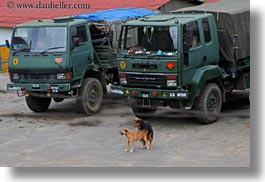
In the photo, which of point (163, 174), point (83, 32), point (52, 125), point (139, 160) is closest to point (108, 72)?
point (83, 32)

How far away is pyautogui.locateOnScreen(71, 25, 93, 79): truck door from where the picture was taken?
41.2 ft

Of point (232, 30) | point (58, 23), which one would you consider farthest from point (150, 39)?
point (58, 23)

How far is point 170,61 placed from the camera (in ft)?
35.3

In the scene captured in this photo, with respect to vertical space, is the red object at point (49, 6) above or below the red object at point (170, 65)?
above

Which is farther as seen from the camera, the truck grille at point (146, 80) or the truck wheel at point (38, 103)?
the truck wheel at point (38, 103)

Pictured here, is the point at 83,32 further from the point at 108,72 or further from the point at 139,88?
the point at 139,88

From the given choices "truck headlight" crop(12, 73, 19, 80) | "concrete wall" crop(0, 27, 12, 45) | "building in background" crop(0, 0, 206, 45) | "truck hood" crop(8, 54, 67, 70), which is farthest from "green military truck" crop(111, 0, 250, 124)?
"concrete wall" crop(0, 27, 12, 45)

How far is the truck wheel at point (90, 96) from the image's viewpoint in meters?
12.9

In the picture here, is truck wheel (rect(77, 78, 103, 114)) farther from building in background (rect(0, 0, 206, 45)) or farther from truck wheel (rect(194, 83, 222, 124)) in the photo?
building in background (rect(0, 0, 206, 45))

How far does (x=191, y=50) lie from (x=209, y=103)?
4.03 ft

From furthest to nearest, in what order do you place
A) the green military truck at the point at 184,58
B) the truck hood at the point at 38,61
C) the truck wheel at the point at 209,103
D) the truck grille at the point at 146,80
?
the truck hood at the point at 38,61 < the truck wheel at the point at 209,103 < the truck grille at the point at 146,80 < the green military truck at the point at 184,58

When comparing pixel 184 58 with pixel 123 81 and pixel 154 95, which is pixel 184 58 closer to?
pixel 154 95

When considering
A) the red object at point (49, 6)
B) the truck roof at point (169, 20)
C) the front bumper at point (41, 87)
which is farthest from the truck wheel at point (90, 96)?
the red object at point (49, 6)

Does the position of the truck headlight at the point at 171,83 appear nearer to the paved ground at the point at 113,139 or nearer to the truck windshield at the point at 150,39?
the truck windshield at the point at 150,39
